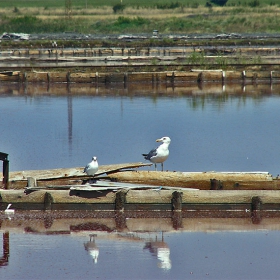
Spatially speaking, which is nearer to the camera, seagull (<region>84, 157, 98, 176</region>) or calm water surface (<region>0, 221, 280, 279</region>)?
calm water surface (<region>0, 221, 280, 279</region>)

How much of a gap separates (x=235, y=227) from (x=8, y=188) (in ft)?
15.5

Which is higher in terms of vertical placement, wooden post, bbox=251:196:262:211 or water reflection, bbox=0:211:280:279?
wooden post, bbox=251:196:262:211

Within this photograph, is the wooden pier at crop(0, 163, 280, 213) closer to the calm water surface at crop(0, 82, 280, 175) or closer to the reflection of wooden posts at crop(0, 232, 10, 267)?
the reflection of wooden posts at crop(0, 232, 10, 267)

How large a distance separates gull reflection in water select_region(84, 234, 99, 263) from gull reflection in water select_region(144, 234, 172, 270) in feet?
2.91

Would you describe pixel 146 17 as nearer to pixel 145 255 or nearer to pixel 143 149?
pixel 143 149

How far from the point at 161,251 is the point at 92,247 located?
1.20 meters

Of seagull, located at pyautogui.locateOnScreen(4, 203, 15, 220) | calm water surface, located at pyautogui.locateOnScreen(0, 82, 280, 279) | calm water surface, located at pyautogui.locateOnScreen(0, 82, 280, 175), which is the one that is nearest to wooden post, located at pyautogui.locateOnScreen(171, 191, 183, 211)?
calm water surface, located at pyautogui.locateOnScreen(0, 82, 280, 279)

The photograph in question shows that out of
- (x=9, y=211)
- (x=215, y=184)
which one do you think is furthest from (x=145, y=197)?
(x=9, y=211)

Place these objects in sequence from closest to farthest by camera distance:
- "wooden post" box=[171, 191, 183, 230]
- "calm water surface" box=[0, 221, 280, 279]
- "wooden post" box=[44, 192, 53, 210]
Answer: "calm water surface" box=[0, 221, 280, 279] < "wooden post" box=[171, 191, 183, 230] < "wooden post" box=[44, 192, 53, 210]

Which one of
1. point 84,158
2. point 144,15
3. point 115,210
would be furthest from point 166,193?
point 144,15

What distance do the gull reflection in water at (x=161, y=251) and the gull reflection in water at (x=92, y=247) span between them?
2.91 ft

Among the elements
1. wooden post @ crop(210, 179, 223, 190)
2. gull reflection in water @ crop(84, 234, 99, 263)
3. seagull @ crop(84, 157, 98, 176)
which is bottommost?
gull reflection in water @ crop(84, 234, 99, 263)

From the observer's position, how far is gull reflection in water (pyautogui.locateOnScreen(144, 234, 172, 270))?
42.0 ft

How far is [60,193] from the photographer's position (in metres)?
15.7
